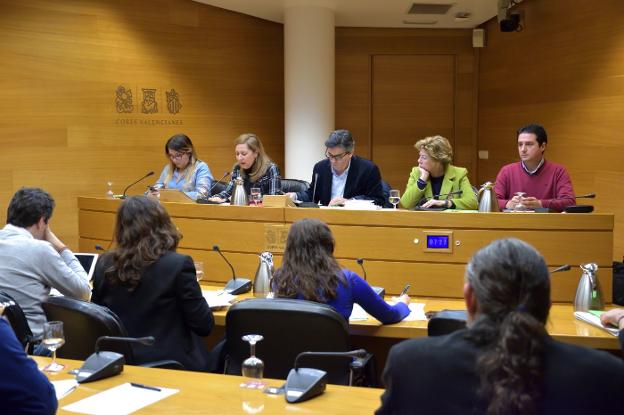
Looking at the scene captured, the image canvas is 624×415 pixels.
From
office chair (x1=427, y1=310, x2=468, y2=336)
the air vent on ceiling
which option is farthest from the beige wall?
office chair (x1=427, y1=310, x2=468, y2=336)

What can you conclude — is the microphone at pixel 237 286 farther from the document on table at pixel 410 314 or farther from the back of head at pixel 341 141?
the back of head at pixel 341 141

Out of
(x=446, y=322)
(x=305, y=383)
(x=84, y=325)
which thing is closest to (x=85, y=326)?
(x=84, y=325)

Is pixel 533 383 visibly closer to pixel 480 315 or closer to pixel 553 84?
pixel 480 315

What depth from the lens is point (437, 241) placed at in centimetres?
425

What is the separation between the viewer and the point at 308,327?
9.61ft

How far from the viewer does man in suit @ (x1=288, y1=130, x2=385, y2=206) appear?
5270 mm

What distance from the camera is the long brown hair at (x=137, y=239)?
3.19 metres

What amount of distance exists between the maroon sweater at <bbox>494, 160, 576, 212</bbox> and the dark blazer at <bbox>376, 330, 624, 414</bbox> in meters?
3.32

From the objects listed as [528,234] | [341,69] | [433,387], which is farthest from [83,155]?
[433,387]

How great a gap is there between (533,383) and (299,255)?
178cm

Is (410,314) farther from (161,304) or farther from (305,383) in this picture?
(305,383)

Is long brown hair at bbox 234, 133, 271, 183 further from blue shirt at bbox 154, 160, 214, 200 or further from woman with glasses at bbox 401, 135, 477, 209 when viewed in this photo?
woman with glasses at bbox 401, 135, 477, 209

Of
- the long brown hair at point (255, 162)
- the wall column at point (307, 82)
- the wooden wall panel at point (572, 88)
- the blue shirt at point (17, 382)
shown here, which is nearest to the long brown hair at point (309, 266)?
the blue shirt at point (17, 382)

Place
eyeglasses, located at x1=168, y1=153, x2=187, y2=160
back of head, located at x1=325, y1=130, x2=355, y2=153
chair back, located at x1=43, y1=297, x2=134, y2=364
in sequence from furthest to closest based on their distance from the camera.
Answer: eyeglasses, located at x1=168, y1=153, x2=187, y2=160 → back of head, located at x1=325, y1=130, x2=355, y2=153 → chair back, located at x1=43, y1=297, x2=134, y2=364
